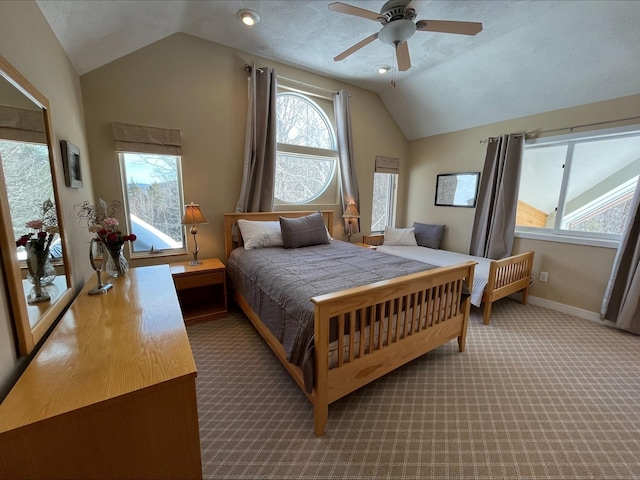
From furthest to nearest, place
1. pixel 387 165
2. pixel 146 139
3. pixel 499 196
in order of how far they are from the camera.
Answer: pixel 387 165 → pixel 499 196 → pixel 146 139

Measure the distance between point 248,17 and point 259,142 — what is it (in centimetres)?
113

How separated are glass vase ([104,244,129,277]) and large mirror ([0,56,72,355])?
335mm

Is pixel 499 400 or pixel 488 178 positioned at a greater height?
pixel 488 178

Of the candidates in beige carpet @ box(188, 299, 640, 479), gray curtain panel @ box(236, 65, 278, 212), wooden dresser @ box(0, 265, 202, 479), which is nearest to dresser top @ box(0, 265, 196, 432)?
wooden dresser @ box(0, 265, 202, 479)

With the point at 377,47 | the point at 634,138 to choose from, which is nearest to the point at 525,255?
the point at 634,138

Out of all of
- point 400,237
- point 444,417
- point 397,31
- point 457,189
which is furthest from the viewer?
point 400,237

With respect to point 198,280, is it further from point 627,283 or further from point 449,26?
point 627,283

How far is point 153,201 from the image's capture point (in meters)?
2.79

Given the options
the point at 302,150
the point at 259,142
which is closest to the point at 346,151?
the point at 302,150

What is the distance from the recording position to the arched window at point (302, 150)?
351cm

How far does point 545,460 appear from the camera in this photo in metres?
1.36

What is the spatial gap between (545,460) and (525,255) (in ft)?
7.76

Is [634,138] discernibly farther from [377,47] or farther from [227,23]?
[227,23]

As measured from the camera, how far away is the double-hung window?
2.74m
